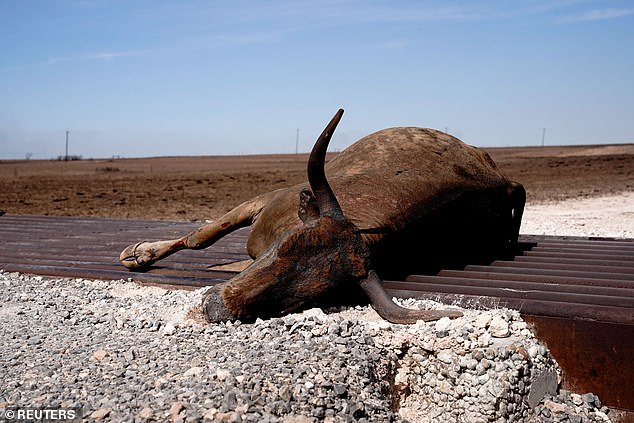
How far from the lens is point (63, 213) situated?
14875mm

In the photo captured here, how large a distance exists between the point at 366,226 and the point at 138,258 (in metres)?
1.93

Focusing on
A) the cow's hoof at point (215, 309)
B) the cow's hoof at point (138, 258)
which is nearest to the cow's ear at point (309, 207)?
the cow's hoof at point (215, 309)

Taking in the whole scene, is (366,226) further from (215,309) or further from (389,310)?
(215,309)

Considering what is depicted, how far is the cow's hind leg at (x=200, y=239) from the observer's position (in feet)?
16.8

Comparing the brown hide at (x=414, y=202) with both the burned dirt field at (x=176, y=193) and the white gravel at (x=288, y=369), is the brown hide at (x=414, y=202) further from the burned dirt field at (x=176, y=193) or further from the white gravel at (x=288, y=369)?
the burned dirt field at (x=176, y=193)

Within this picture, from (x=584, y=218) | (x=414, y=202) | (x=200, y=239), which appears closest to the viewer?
(x=414, y=202)

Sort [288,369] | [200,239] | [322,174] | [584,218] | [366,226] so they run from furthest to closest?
[584,218]
[200,239]
[366,226]
[322,174]
[288,369]

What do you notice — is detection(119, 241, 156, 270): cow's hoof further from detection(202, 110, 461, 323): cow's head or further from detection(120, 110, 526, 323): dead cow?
detection(202, 110, 461, 323): cow's head

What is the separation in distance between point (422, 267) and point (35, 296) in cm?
254

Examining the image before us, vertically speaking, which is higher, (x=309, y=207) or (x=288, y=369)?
(x=309, y=207)

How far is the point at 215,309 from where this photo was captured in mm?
3705

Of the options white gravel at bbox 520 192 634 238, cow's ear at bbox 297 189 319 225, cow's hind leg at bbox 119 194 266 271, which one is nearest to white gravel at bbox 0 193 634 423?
cow's ear at bbox 297 189 319 225

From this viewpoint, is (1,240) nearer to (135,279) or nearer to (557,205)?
(135,279)

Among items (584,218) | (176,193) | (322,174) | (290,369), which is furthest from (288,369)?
(176,193)
